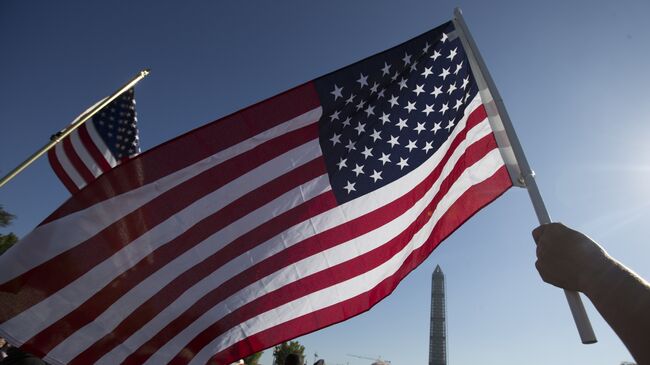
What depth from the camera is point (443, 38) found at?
3906 mm

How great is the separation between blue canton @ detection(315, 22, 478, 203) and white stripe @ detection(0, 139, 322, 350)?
1.11 feet

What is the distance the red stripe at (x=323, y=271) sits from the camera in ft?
11.9

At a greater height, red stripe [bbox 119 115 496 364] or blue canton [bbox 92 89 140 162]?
blue canton [bbox 92 89 140 162]

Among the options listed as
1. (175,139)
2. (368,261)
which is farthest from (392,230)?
(175,139)

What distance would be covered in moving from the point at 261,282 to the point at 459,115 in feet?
8.65

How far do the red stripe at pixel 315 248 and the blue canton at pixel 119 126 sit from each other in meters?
4.56

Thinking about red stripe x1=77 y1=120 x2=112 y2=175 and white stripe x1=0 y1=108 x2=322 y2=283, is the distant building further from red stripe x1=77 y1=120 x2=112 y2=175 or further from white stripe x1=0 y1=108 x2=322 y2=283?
white stripe x1=0 y1=108 x2=322 y2=283

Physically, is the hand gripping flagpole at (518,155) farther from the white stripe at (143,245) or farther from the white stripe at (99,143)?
the white stripe at (99,143)

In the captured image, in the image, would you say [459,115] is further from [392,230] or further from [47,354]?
[47,354]

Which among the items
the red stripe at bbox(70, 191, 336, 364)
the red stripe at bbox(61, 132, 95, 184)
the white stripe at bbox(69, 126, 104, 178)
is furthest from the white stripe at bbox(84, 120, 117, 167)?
the red stripe at bbox(70, 191, 336, 364)

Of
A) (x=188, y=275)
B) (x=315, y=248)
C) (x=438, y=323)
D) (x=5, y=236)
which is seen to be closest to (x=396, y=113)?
(x=315, y=248)

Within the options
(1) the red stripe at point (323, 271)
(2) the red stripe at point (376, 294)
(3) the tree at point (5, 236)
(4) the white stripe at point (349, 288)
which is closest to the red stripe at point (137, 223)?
(1) the red stripe at point (323, 271)

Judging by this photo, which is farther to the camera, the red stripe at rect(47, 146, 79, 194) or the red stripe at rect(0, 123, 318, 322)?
the red stripe at rect(47, 146, 79, 194)

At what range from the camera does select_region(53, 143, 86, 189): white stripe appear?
6.48m
